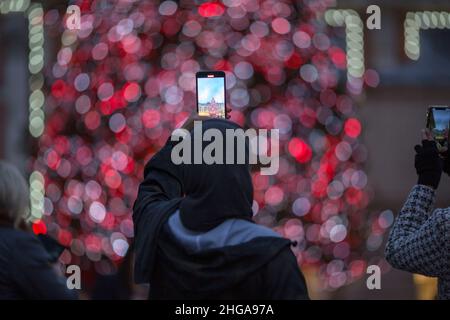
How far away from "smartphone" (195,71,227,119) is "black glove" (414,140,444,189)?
56cm

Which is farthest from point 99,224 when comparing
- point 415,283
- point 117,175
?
point 415,283

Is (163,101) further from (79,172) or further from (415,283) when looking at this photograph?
(415,283)

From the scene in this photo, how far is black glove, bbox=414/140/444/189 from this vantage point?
2352 mm

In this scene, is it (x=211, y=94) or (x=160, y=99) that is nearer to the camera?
(x=211, y=94)

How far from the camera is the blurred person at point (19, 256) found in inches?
89.4

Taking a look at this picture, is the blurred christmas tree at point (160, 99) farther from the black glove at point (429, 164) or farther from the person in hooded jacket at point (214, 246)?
the person in hooded jacket at point (214, 246)

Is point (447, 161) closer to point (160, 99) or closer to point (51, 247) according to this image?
point (51, 247)

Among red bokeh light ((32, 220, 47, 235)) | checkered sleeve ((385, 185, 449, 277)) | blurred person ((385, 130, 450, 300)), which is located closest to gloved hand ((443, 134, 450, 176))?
blurred person ((385, 130, 450, 300))

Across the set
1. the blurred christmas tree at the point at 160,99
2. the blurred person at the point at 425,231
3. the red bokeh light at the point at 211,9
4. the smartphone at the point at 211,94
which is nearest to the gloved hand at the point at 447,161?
the blurred person at the point at 425,231

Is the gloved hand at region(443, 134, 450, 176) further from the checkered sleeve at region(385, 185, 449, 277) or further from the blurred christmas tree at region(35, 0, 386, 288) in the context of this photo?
the blurred christmas tree at region(35, 0, 386, 288)

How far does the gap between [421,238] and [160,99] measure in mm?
4201

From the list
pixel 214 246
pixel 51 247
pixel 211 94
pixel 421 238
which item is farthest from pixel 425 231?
pixel 51 247

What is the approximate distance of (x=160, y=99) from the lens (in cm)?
628
